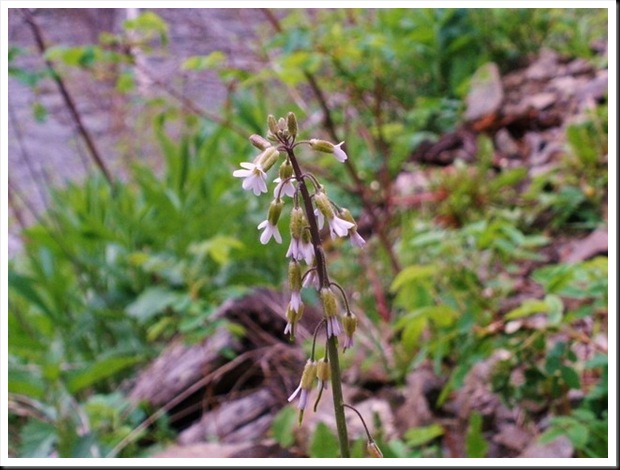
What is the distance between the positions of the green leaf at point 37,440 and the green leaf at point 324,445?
2.09ft

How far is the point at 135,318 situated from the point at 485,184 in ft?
3.47

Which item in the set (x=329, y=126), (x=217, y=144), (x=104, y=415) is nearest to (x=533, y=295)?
(x=329, y=126)

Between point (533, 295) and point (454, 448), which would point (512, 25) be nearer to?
point (533, 295)

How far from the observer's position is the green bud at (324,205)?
0.49m

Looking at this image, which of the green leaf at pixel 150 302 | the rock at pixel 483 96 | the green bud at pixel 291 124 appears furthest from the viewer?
the rock at pixel 483 96

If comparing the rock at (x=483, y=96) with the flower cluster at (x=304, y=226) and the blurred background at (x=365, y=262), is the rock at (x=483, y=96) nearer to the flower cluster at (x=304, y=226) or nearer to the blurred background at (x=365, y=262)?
the blurred background at (x=365, y=262)

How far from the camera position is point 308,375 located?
51 centimetres

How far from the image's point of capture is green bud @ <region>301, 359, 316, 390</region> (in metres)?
0.50

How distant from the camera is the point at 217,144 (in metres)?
2.33

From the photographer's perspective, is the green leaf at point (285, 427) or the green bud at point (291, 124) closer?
the green bud at point (291, 124)

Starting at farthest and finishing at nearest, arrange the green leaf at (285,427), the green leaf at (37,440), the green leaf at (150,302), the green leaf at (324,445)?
→ the green leaf at (150,302) → the green leaf at (37,440) → the green leaf at (285,427) → the green leaf at (324,445)

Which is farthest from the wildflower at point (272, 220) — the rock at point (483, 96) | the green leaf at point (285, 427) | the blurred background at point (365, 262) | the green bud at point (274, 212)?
the rock at point (483, 96)

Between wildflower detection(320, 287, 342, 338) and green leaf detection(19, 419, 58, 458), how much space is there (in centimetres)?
101

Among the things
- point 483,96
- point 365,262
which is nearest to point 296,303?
point 365,262
